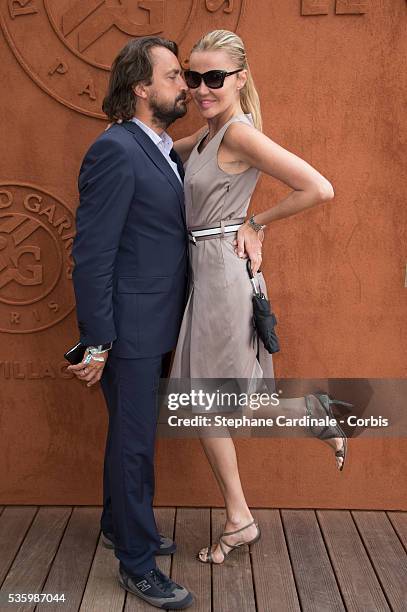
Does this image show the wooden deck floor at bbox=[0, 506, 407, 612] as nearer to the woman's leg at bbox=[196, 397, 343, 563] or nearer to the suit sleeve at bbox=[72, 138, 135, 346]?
the woman's leg at bbox=[196, 397, 343, 563]

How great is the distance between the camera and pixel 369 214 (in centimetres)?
314

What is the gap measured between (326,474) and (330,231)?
3.81 feet

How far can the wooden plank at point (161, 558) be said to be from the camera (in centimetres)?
265

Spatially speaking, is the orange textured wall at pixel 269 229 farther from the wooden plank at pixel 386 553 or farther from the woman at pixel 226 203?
the woman at pixel 226 203

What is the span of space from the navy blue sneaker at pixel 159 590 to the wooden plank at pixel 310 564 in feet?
1.49

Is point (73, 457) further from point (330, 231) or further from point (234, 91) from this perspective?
point (234, 91)

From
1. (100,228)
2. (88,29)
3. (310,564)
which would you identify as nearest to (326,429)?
(310,564)

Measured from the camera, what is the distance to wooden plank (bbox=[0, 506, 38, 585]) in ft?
9.60

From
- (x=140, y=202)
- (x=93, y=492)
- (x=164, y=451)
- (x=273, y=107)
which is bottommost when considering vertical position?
(x=93, y=492)

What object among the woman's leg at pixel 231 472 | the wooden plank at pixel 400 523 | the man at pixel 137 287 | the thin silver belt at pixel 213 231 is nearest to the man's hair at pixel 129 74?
the man at pixel 137 287

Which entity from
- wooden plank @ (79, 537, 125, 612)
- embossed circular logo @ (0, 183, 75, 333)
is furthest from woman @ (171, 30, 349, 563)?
wooden plank @ (79, 537, 125, 612)

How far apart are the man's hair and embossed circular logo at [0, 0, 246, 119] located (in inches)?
14.5

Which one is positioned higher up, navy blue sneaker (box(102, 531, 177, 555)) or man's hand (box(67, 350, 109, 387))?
man's hand (box(67, 350, 109, 387))

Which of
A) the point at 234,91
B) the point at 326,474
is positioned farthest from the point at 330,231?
the point at 326,474
